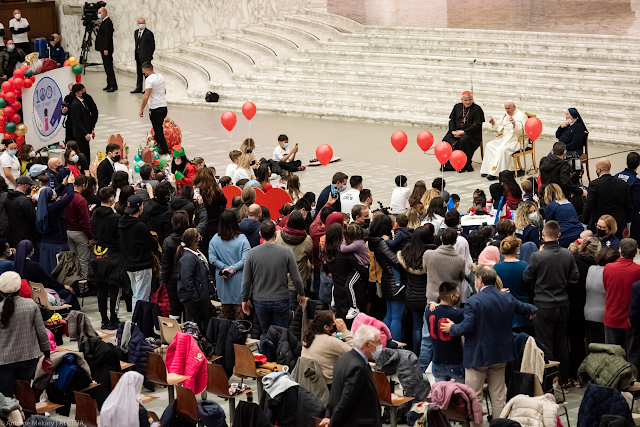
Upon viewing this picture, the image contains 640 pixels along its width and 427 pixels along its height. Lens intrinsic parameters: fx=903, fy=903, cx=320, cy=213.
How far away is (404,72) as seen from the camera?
68.9 feet

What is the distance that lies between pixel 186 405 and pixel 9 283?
1.82 m

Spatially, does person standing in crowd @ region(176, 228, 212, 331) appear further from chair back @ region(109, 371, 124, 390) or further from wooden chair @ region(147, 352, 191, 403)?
chair back @ region(109, 371, 124, 390)

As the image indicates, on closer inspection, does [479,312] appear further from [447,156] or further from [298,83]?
[298,83]

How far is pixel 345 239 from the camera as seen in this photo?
8.46 metres

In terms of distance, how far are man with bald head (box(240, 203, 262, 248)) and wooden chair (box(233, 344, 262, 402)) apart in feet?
6.80

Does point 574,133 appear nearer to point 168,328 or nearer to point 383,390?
point 168,328

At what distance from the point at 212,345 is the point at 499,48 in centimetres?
1417

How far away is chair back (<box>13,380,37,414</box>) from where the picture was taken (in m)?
6.98

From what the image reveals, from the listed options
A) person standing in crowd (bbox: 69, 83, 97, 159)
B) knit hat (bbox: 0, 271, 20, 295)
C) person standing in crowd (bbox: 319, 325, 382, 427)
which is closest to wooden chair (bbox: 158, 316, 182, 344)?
knit hat (bbox: 0, 271, 20, 295)

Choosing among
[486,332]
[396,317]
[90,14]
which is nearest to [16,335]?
[396,317]

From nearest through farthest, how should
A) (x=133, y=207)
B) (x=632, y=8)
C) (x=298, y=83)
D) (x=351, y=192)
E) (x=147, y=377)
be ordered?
(x=147, y=377)
(x=133, y=207)
(x=351, y=192)
(x=298, y=83)
(x=632, y=8)

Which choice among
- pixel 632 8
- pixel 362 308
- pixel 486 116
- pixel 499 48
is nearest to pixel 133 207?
pixel 362 308

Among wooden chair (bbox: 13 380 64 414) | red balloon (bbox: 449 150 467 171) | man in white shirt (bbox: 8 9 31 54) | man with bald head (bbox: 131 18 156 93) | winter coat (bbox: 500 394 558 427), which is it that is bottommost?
wooden chair (bbox: 13 380 64 414)

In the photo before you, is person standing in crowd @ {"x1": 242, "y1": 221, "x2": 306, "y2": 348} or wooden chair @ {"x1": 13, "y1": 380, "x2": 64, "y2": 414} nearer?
wooden chair @ {"x1": 13, "y1": 380, "x2": 64, "y2": 414}
